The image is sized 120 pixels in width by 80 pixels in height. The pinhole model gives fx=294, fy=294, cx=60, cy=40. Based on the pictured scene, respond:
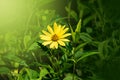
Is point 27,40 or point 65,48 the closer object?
point 65,48

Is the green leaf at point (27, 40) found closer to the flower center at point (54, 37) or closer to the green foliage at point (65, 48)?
the green foliage at point (65, 48)

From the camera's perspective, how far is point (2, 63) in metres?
1.85

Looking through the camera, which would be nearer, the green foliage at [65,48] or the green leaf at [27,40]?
the green foliage at [65,48]

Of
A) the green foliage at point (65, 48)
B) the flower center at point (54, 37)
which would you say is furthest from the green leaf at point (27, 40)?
the flower center at point (54, 37)

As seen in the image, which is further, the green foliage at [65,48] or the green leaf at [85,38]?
the green leaf at [85,38]

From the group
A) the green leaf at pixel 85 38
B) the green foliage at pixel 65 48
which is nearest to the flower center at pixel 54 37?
the green foliage at pixel 65 48

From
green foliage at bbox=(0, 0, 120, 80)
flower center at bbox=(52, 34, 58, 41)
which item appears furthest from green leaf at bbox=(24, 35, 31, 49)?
flower center at bbox=(52, 34, 58, 41)

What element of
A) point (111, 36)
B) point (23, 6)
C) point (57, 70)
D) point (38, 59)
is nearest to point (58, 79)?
point (57, 70)

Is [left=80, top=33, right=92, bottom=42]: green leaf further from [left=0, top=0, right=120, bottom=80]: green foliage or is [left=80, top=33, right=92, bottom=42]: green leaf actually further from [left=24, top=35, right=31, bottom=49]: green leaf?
[left=24, top=35, right=31, bottom=49]: green leaf

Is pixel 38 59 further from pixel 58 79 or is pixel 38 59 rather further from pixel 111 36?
pixel 111 36

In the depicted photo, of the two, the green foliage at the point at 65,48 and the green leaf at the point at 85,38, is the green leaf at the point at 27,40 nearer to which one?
the green foliage at the point at 65,48

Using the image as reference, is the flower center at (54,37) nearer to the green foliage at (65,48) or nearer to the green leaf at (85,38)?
the green foliage at (65,48)

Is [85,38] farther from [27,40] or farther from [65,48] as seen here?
[27,40]

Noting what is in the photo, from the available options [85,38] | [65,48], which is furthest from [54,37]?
[85,38]
